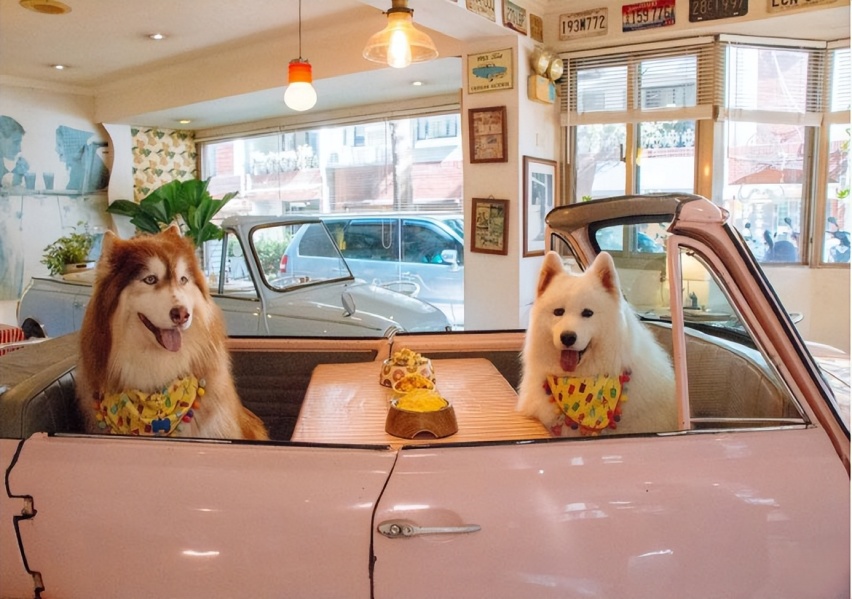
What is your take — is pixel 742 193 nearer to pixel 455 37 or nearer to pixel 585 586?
pixel 455 37

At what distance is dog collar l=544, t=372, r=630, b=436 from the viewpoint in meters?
1.69

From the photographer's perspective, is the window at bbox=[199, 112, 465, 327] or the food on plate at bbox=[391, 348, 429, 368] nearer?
the food on plate at bbox=[391, 348, 429, 368]

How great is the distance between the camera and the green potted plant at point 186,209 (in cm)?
675

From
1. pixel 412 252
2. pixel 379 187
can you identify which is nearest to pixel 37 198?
pixel 379 187

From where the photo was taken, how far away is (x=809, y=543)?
1.18 meters

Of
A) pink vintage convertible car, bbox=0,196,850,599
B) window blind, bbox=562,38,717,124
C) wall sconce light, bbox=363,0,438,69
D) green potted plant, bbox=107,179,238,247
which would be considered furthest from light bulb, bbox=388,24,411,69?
green potted plant, bbox=107,179,238,247

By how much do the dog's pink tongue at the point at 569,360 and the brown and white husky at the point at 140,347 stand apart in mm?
952

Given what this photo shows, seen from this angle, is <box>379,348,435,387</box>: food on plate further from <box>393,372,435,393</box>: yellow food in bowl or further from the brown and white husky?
the brown and white husky

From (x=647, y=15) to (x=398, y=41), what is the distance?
2688mm

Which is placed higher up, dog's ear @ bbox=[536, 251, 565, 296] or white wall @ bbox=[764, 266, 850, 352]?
dog's ear @ bbox=[536, 251, 565, 296]

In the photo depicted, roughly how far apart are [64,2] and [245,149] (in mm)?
3855

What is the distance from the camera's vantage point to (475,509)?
3.72 feet

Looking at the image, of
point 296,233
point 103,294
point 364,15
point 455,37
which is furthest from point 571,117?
point 103,294

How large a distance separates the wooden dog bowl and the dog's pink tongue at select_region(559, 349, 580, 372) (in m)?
0.34
